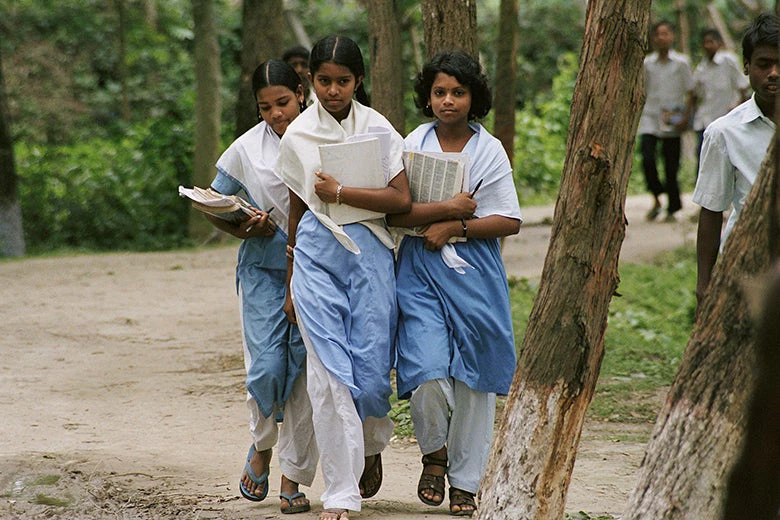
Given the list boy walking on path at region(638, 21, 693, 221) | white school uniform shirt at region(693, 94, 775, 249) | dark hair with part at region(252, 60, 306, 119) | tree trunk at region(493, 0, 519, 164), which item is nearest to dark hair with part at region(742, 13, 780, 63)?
white school uniform shirt at region(693, 94, 775, 249)

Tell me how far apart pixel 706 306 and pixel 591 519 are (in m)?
1.47

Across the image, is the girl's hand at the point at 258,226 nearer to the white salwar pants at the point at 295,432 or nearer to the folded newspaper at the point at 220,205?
the folded newspaper at the point at 220,205

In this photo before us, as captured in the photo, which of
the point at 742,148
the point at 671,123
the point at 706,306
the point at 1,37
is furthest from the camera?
the point at 1,37

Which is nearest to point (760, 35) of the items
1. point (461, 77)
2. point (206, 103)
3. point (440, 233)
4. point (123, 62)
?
point (461, 77)

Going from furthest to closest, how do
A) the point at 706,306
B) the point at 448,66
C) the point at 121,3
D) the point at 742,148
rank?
the point at 121,3 < the point at 448,66 < the point at 742,148 < the point at 706,306

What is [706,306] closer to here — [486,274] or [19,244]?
[486,274]

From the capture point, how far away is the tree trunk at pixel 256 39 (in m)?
11.8

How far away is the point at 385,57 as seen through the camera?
22.6 ft

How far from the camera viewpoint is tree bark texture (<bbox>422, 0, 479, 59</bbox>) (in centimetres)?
615

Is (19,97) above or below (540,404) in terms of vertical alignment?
above

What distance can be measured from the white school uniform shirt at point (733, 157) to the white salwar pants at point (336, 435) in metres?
1.54

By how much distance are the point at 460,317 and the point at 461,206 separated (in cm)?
44

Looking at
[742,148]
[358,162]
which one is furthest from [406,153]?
[742,148]

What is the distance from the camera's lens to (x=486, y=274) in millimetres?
4598
